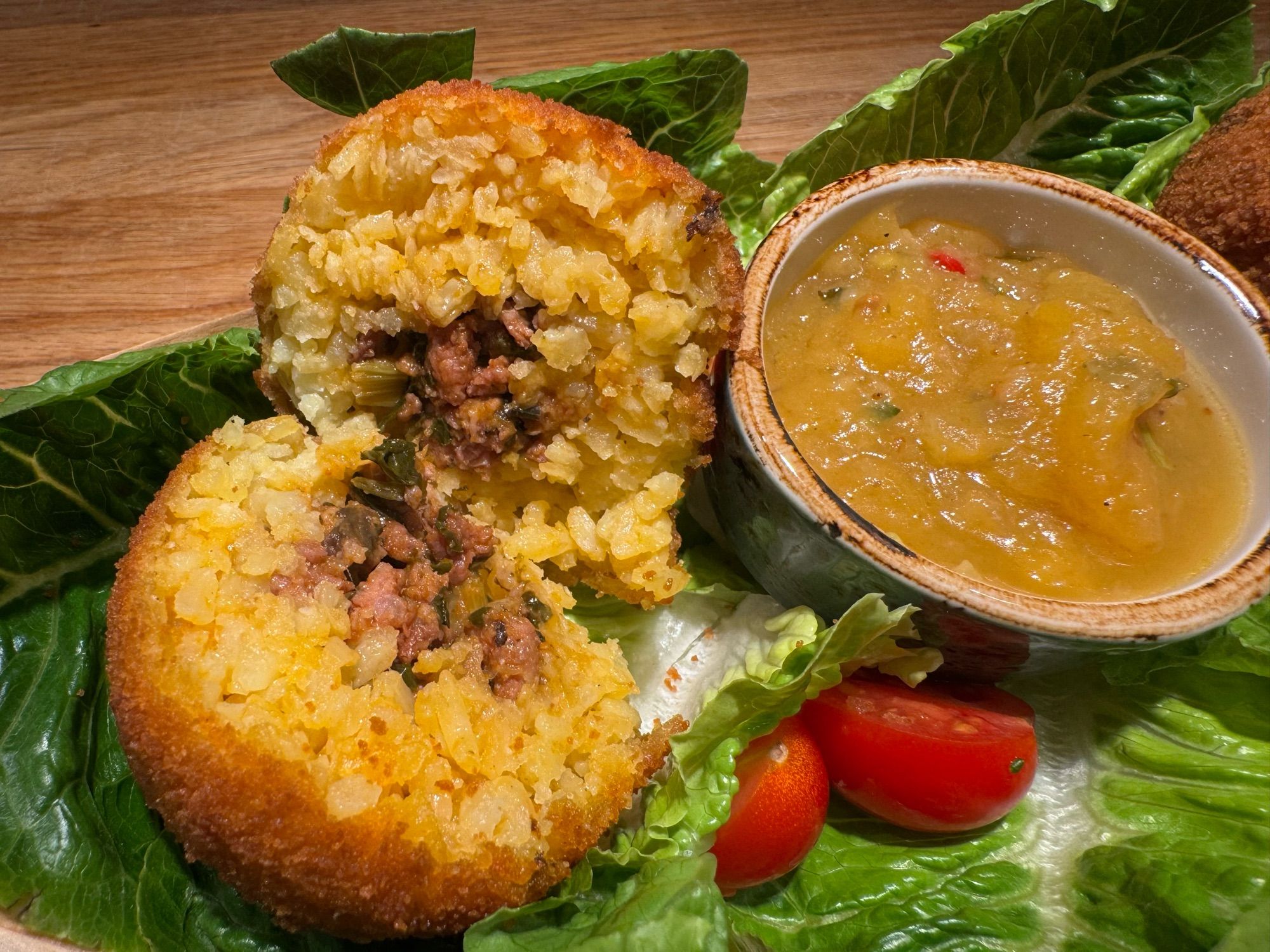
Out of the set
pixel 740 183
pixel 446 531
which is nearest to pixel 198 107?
pixel 740 183

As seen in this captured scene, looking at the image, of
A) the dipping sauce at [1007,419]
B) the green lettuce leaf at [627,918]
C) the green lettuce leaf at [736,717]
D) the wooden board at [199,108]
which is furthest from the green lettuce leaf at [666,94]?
the green lettuce leaf at [627,918]

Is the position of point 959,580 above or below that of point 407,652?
above

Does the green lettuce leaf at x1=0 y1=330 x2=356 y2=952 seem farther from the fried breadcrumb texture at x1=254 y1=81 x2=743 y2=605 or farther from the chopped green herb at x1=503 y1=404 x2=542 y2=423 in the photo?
the chopped green herb at x1=503 y1=404 x2=542 y2=423

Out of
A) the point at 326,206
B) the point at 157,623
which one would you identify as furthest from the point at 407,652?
the point at 326,206

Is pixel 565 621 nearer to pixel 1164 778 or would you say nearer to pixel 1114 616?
pixel 1114 616

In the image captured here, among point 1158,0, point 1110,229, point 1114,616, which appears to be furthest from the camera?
point 1158,0

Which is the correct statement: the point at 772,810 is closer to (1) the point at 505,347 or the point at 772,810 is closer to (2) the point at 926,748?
(2) the point at 926,748

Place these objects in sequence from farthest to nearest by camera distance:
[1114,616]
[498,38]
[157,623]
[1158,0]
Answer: [498,38] → [1158,0] → [1114,616] → [157,623]
